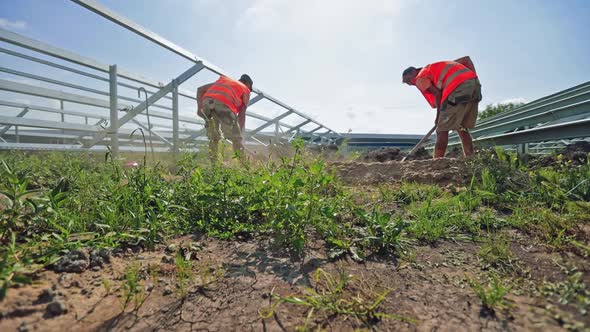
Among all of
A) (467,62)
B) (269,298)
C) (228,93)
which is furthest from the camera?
(228,93)

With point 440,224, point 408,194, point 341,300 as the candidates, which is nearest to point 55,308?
point 341,300

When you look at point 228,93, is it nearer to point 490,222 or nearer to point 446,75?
point 446,75

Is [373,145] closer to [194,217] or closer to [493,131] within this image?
[493,131]

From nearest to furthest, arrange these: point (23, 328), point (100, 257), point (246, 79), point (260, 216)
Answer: point (23, 328), point (100, 257), point (260, 216), point (246, 79)

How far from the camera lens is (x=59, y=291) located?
2.99ft

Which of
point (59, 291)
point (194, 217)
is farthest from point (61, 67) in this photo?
point (59, 291)

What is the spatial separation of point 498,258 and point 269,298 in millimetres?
1074

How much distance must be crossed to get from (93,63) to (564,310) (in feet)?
21.6

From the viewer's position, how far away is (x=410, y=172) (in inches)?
130

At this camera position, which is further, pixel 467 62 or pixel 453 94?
pixel 467 62

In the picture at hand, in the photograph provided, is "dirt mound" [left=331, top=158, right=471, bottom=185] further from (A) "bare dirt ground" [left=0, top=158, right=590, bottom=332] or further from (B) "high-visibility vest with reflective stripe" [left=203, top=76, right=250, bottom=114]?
(B) "high-visibility vest with reflective stripe" [left=203, top=76, right=250, bottom=114]

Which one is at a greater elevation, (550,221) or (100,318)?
(550,221)

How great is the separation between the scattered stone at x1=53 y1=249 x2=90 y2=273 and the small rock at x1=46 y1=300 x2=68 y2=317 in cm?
22

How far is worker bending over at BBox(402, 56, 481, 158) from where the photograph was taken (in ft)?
13.6
